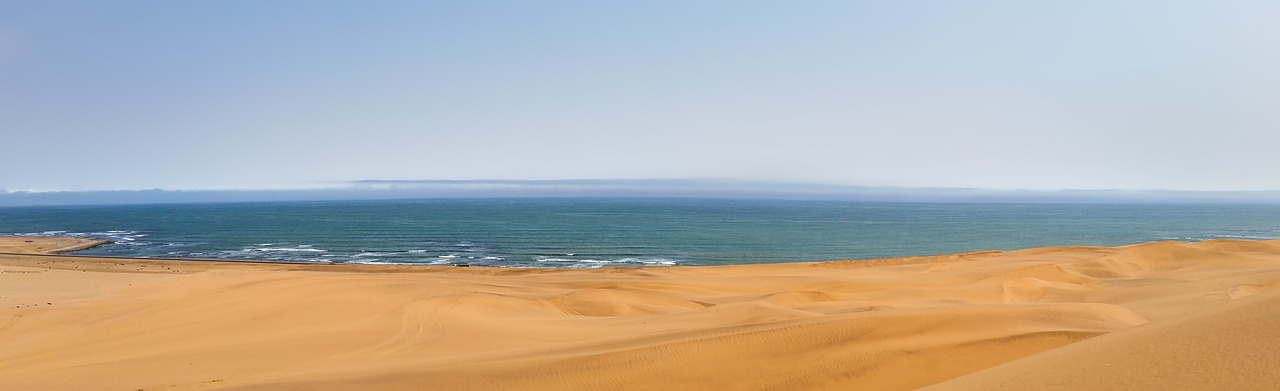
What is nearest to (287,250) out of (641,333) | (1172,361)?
(641,333)

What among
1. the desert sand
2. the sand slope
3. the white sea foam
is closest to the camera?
the sand slope

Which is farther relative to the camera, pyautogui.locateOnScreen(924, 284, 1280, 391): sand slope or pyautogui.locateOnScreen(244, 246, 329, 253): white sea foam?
pyautogui.locateOnScreen(244, 246, 329, 253): white sea foam

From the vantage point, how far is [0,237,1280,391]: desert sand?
6781 millimetres

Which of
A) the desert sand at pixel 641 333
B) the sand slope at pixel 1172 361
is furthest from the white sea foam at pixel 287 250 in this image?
the sand slope at pixel 1172 361

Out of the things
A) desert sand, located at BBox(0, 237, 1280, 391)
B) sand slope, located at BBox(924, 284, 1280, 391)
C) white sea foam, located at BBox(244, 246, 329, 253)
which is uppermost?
sand slope, located at BBox(924, 284, 1280, 391)

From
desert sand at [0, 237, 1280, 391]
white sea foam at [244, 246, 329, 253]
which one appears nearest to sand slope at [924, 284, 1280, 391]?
desert sand at [0, 237, 1280, 391]

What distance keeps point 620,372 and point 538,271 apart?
23.5m

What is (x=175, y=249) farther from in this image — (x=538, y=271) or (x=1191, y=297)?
(x=1191, y=297)

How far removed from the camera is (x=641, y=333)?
12.3m

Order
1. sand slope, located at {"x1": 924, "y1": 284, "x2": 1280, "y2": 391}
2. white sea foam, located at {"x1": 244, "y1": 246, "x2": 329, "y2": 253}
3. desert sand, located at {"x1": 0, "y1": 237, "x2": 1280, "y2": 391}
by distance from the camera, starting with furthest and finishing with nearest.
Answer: white sea foam, located at {"x1": 244, "y1": 246, "x2": 329, "y2": 253} < desert sand, located at {"x1": 0, "y1": 237, "x2": 1280, "y2": 391} < sand slope, located at {"x1": 924, "y1": 284, "x2": 1280, "y2": 391}

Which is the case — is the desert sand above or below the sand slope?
below

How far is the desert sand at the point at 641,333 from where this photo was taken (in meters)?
6.78

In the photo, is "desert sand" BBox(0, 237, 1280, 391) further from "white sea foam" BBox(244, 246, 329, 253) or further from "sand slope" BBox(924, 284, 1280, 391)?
"white sea foam" BBox(244, 246, 329, 253)

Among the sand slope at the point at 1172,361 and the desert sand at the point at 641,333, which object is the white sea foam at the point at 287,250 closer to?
the desert sand at the point at 641,333
